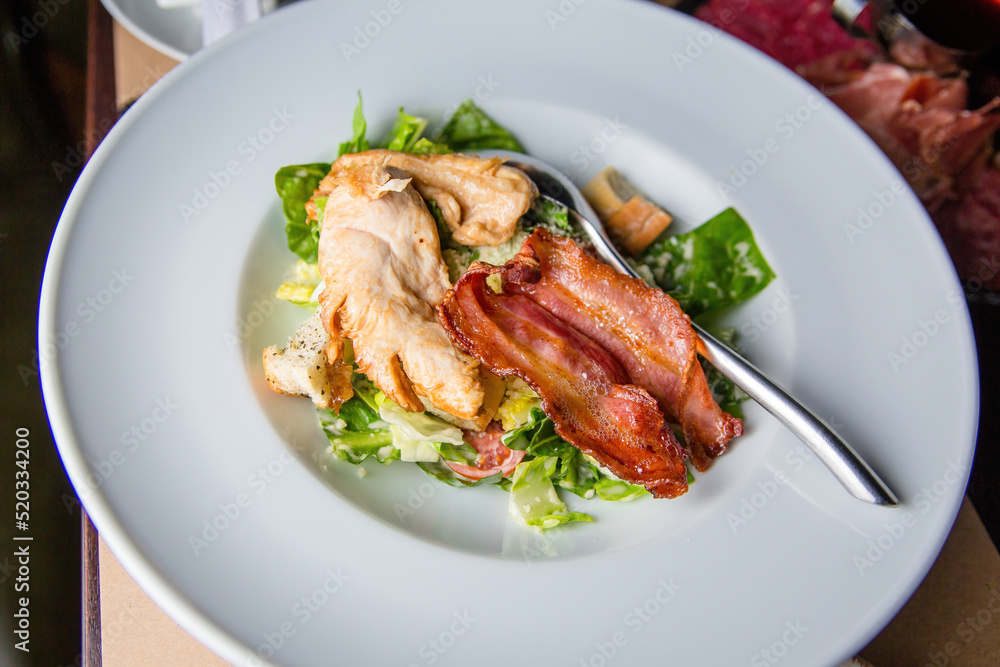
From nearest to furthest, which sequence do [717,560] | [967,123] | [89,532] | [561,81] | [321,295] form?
[717,560]
[321,295]
[89,532]
[561,81]
[967,123]

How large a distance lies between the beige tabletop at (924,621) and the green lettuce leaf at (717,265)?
1.26 m

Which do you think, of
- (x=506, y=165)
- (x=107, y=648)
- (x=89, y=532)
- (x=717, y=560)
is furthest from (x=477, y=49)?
(x=107, y=648)

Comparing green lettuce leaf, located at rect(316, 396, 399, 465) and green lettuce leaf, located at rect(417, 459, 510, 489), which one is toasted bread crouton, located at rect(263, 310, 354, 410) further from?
green lettuce leaf, located at rect(417, 459, 510, 489)

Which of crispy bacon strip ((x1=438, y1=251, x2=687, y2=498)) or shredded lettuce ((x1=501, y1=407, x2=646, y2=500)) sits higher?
crispy bacon strip ((x1=438, y1=251, x2=687, y2=498))

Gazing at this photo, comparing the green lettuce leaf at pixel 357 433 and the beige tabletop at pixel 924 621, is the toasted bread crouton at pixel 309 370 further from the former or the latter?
the beige tabletop at pixel 924 621

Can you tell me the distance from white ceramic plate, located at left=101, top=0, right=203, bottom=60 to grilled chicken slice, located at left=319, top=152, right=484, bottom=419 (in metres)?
A: 1.52

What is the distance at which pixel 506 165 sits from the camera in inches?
110

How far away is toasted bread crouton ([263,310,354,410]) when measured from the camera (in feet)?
7.45

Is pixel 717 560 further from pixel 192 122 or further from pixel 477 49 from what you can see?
pixel 192 122

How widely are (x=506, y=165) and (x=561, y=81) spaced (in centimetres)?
50

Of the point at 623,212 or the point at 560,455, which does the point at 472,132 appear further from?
the point at 560,455
